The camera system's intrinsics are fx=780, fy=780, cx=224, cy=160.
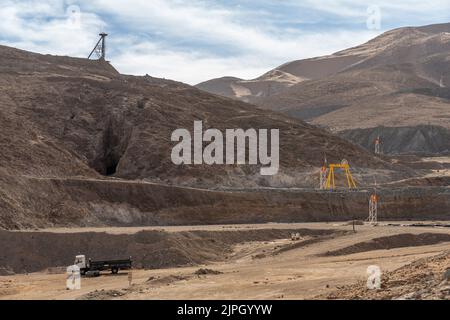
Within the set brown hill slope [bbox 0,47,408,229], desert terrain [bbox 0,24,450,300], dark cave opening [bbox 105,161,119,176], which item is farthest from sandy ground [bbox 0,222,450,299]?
dark cave opening [bbox 105,161,119,176]

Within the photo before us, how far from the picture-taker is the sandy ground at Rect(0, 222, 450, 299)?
22.6 m

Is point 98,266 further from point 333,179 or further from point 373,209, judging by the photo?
point 333,179

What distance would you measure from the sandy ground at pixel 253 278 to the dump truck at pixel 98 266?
24.2 inches

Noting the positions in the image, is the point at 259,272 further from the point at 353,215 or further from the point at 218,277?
the point at 353,215

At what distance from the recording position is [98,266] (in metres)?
31.0

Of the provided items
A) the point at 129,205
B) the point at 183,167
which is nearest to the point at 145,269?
the point at 129,205

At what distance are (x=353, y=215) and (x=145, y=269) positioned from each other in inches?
912

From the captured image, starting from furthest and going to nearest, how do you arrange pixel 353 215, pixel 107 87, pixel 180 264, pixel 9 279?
pixel 107 87
pixel 353 215
pixel 180 264
pixel 9 279

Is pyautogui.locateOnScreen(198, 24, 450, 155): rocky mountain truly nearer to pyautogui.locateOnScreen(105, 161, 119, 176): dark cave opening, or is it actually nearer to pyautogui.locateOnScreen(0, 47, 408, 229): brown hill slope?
pyautogui.locateOnScreen(0, 47, 408, 229): brown hill slope

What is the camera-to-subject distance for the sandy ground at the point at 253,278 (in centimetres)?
2256

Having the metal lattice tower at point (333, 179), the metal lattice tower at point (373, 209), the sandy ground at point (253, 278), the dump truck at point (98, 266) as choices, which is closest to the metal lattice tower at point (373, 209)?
the metal lattice tower at point (373, 209)

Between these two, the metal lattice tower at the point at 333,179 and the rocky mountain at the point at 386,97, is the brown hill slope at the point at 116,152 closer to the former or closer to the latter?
the metal lattice tower at the point at 333,179

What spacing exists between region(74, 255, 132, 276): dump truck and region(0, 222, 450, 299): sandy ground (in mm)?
615

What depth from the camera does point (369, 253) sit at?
34.2 metres
